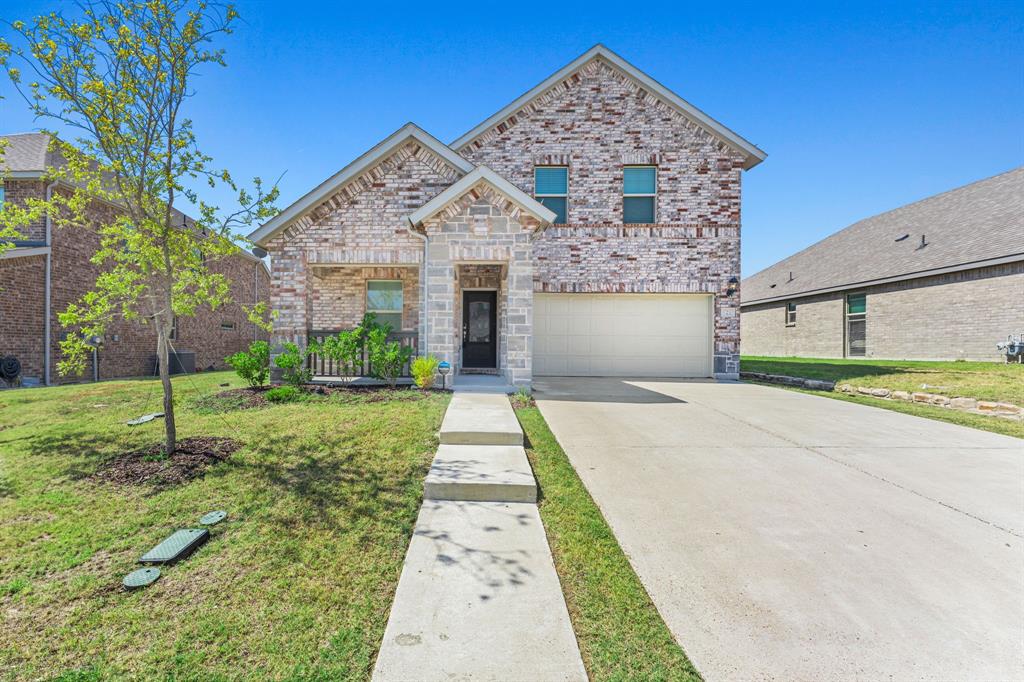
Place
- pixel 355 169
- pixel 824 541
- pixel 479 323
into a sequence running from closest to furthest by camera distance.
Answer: pixel 824 541, pixel 355 169, pixel 479 323

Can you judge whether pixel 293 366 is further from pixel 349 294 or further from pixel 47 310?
pixel 47 310

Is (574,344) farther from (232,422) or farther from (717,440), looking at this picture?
(232,422)

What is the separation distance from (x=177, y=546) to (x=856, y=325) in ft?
77.9

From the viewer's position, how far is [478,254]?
8.59 m

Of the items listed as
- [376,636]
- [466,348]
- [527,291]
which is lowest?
[376,636]

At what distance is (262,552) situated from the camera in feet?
9.05

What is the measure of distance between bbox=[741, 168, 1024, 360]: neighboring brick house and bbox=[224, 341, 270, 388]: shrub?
2121 centimetres

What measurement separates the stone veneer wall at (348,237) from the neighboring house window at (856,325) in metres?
19.4

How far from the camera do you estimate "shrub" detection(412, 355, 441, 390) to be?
26.7 ft

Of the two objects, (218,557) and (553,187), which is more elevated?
(553,187)

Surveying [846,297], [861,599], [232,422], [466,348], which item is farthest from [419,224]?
[846,297]

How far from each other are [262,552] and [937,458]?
6607 millimetres

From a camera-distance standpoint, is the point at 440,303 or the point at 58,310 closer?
the point at 440,303

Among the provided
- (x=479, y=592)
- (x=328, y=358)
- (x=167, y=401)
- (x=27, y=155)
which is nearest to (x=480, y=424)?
(x=479, y=592)
